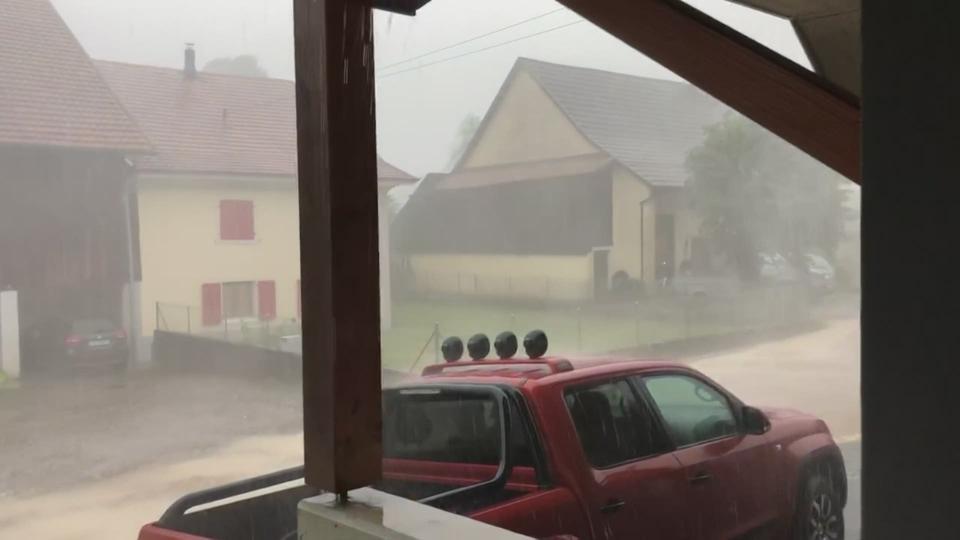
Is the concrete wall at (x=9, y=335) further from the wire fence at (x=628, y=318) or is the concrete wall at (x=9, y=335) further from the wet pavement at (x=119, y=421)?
the wire fence at (x=628, y=318)

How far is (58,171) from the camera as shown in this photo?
2.57 metres

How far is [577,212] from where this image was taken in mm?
3904

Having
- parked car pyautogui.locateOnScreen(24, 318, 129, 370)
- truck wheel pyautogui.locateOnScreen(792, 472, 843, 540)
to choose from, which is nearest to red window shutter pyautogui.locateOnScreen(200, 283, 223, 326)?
parked car pyautogui.locateOnScreen(24, 318, 129, 370)

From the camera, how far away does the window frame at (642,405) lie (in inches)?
92.8

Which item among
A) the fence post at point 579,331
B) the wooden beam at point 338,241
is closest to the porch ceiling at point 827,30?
the wooden beam at point 338,241

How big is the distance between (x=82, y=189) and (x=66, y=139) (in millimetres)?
167

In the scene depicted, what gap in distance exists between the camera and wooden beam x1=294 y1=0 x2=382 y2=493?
1.25m

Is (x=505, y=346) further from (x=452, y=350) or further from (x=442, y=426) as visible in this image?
(x=442, y=426)

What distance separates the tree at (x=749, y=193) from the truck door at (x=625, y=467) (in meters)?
1.29

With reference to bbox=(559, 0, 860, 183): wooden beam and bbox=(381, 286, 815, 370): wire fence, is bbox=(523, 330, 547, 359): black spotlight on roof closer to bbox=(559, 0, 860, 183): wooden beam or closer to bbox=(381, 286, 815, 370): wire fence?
bbox=(381, 286, 815, 370): wire fence

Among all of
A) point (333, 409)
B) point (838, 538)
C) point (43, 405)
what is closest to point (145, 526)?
point (43, 405)

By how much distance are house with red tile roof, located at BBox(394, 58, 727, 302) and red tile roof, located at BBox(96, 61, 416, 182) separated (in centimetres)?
68

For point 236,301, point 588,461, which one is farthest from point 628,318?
point 236,301

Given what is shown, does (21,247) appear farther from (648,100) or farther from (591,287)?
(648,100)
